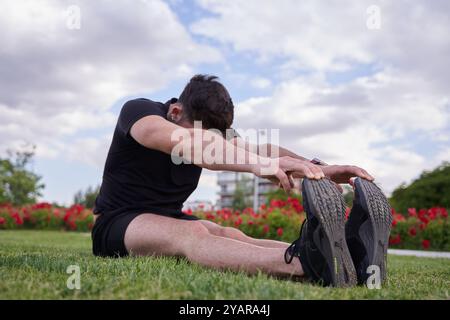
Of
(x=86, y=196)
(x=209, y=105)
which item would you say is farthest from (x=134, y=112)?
(x=86, y=196)

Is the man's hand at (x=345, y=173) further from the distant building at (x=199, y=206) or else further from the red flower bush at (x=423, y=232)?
the distant building at (x=199, y=206)

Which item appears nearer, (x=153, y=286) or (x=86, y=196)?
(x=153, y=286)

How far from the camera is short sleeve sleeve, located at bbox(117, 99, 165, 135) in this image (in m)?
2.62

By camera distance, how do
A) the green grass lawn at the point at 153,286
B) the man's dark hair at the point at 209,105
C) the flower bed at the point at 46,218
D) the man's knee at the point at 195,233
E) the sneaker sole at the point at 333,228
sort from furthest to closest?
the flower bed at the point at 46,218, the man's dark hair at the point at 209,105, the man's knee at the point at 195,233, the sneaker sole at the point at 333,228, the green grass lawn at the point at 153,286

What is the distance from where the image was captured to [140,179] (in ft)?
9.75

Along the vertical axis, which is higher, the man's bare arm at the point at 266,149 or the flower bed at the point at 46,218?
the man's bare arm at the point at 266,149

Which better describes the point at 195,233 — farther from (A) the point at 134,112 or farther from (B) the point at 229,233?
(A) the point at 134,112

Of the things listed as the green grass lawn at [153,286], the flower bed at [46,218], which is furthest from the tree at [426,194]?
the green grass lawn at [153,286]

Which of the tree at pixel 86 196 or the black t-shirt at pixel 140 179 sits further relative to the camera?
the tree at pixel 86 196

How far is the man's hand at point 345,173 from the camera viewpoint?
2.62m

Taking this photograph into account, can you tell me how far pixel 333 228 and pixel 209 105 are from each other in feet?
3.33

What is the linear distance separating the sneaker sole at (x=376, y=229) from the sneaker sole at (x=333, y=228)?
7.8 inches

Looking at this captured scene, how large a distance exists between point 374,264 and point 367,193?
1.13 ft
